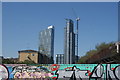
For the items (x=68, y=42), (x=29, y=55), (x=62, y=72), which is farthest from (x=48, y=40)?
(x=62, y=72)

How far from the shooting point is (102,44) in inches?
3120

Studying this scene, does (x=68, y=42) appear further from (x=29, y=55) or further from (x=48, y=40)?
(x=48, y=40)

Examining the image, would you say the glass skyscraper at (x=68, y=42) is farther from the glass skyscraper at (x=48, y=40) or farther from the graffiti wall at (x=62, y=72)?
the graffiti wall at (x=62, y=72)

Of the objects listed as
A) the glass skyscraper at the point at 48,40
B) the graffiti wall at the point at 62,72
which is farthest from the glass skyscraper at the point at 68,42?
the graffiti wall at the point at 62,72

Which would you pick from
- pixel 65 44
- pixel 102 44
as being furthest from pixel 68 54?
pixel 102 44

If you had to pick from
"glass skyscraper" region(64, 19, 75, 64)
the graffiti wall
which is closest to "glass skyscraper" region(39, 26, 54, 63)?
"glass skyscraper" region(64, 19, 75, 64)

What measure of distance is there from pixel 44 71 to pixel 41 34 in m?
144

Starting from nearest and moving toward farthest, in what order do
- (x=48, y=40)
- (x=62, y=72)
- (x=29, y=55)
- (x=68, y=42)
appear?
(x=62, y=72)
(x=29, y=55)
(x=68, y=42)
(x=48, y=40)

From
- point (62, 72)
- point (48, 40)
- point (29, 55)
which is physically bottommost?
point (62, 72)

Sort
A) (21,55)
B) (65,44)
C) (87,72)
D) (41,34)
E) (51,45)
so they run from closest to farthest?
(87,72) → (21,55) → (65,44) → (51,45) → (41,34)

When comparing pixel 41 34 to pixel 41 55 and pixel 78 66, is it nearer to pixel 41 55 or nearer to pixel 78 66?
pixel 41 55

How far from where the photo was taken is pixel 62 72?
774 inches

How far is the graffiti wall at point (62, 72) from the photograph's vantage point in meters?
19.6

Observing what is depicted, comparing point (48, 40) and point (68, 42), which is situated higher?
point (48, 40)
